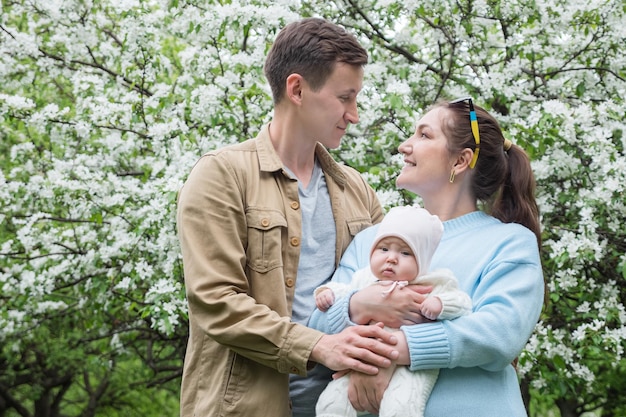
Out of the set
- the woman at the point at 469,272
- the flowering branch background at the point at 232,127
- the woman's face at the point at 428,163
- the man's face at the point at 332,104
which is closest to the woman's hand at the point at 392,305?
the woman at the point at 469,272

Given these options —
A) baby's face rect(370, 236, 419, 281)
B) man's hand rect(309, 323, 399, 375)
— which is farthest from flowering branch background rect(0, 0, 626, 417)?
man's hand rect(309, 323, 399, 375)

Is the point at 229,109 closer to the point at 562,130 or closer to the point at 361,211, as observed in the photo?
the point at 562,130

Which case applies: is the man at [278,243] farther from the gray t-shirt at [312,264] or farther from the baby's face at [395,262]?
the baby's face at [395,262]

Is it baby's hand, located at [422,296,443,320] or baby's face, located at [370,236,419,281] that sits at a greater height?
baby's face, located at [370,236,419,281]

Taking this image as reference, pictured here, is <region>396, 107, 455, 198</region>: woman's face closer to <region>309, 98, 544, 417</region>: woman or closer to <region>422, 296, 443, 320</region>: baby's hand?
<region>309, 98, 544, 417</region>: woman

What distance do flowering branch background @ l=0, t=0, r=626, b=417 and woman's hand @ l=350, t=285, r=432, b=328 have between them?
2.24 m

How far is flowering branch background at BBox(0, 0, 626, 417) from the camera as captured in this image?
15.8ft

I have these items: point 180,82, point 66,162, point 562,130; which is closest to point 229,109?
point 180,82

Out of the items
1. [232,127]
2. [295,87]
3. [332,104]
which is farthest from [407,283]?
[232,127]

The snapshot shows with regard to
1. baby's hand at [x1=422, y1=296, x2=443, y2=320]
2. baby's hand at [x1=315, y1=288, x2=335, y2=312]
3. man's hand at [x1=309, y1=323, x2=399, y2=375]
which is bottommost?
man's hand at [x1=309, y1=323, x2=399, y2=375]

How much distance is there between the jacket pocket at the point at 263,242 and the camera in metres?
2.57

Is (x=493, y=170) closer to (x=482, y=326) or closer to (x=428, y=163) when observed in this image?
(x=428, y=163)

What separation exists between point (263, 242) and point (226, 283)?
0.21 m

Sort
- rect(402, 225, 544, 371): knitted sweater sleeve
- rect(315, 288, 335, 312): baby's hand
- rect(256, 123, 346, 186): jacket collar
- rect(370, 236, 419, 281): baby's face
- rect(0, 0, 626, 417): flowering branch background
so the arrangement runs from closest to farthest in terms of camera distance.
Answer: rect(402, 225, 544, 371): knitted sweater sleeve < rect(370, 236, 419, 281): baby's face < rect(315, 288, 335, 312): baby's hand < rect(256, 123, 346, 186): jacket collar < rect(0, 0, 626, 417): flowering branch background
